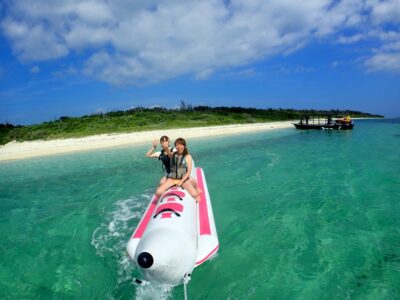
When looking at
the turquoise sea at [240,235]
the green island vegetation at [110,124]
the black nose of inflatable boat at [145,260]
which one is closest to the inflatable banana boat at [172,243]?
the black nose of inflatable boat at [145,260]

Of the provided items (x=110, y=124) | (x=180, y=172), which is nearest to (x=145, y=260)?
(x=180, y=172)

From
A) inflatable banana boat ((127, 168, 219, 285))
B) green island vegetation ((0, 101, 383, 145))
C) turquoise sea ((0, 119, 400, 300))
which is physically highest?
green island vegetation ((0, 101, 383, 145))

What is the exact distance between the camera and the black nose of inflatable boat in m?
4.08

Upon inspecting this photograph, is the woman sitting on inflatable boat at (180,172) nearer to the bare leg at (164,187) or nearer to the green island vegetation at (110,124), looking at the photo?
the bare leg at (164,187)

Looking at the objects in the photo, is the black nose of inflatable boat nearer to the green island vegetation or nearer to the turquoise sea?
the turquoise sea

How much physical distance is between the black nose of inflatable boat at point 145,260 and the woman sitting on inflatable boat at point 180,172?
2844 mm

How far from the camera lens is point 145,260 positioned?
409cm

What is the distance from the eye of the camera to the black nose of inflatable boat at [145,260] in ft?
13.4

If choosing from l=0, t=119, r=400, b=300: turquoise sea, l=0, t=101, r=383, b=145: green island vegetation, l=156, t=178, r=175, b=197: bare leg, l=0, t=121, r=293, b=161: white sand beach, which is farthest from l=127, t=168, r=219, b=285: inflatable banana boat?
l=0, t=101, r=383, b=145: green island vegetation

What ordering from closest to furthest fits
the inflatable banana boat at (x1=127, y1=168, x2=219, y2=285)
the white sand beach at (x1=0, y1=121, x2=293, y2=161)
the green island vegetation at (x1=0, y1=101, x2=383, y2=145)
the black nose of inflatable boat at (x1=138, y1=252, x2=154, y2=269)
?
the black nose of inflatable boat at (x1=138, y1=252, x2=154, y2=269)
the inflatable banana boat at (x1=127, y1=168, x2=219, y2=285)
the white sand beach at (x1=0, y1=121, x2=293, y2=161)
the green island vegetation at (x1=0, y1=101, x2=383, y2=145)

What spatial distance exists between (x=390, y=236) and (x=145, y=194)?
749 cm

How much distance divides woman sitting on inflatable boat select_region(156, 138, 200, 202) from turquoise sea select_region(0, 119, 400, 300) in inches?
54.7

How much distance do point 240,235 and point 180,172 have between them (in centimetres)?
202

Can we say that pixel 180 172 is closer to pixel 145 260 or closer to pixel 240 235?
pixel 240 235
